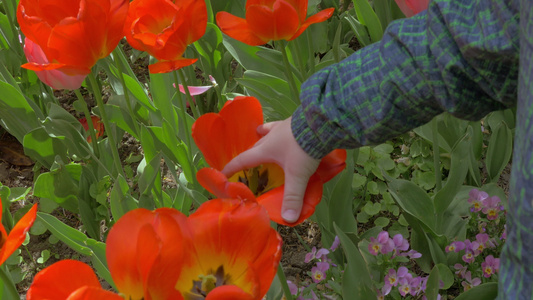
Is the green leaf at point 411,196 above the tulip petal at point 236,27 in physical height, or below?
below

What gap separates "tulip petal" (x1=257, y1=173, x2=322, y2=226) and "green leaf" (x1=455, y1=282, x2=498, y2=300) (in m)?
0.35

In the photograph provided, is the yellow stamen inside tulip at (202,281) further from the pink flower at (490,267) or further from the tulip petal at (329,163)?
the pink flower at (490,267)

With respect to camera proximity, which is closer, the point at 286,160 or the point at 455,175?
the point at 286,160

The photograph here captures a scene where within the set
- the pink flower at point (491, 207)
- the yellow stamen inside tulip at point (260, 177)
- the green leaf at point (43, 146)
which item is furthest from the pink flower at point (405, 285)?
the green leaf at point (43, 146)

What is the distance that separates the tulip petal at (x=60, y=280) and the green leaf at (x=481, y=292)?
2.25ft

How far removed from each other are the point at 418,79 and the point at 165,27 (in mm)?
534

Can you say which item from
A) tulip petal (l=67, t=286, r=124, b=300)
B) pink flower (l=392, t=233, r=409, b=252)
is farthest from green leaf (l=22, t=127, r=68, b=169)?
tulip petal (l=67, t=286, r=124, b=300)

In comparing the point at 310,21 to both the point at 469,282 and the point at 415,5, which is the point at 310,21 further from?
the point at 469,282

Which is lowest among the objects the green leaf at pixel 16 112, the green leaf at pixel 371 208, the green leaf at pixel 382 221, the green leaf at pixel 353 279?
the green leaf at pixel 382 221

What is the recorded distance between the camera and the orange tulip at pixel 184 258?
56 centimetres

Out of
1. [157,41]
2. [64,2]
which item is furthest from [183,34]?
[64,2]

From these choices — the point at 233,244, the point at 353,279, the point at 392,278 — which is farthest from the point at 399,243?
the point at 233,244

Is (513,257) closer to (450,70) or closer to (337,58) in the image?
(450,70)

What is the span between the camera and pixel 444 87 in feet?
2.48
